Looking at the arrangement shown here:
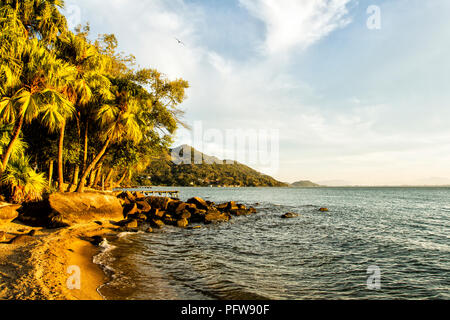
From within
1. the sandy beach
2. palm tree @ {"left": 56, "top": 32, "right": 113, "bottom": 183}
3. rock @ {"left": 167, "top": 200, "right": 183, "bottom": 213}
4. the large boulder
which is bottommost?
rock @ {"left": 167, "top": 200, "right": 183, "bottom": 213}

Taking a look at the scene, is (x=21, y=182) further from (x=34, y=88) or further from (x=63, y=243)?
(x=63, y=243)

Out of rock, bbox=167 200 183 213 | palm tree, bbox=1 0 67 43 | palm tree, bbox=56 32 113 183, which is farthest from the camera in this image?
rock, bbox=167 200 183 213

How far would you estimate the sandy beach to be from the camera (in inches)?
209

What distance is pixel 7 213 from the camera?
1208 centimetres

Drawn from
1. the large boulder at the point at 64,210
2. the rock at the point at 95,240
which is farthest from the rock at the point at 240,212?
the rock at the point at 95,240

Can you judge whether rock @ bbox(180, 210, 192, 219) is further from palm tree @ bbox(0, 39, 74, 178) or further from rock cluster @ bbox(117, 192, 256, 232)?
palm tree @ bbox(0, 39, 74, 178)

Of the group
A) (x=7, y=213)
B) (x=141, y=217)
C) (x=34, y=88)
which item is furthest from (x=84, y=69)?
(x=141, y=217)

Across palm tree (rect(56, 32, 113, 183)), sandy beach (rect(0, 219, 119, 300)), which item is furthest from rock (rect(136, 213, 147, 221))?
palm tree (rect(56, 32, 113, 183))

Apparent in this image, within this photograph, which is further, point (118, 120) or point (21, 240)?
point (118, 120)

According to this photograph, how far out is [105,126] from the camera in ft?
59.0

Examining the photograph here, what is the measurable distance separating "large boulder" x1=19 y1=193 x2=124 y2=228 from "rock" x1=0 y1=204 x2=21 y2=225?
1.41 ft

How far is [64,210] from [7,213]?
248 cm

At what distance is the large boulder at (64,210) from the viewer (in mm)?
13070
